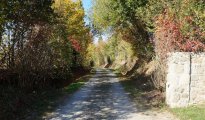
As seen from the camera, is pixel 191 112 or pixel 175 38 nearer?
pixel 191 112

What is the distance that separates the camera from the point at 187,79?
1525cm

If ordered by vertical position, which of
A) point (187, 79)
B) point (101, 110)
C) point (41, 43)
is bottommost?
point (101, 110)

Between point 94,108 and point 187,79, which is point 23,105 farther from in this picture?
point 187,79

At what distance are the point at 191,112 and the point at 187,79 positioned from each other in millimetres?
1769

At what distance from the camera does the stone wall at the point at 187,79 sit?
1522 centimetres

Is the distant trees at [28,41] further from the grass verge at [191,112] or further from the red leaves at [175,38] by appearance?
the grass verge at [191,112]

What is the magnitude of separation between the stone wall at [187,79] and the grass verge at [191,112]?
0.48m

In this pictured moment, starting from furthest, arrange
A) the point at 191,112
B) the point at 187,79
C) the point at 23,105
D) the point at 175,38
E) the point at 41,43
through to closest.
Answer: the point at 41,43 < the point at 175,38 < the point at 23,105 < the point at 187,79 < the point at 191,112

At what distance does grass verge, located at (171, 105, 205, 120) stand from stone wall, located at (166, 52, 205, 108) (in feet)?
1.58

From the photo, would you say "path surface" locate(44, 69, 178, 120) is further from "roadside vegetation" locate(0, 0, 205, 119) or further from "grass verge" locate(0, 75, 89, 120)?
"roadside vegetation" locate(0, 0, 205, 119)

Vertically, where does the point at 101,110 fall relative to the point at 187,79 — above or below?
below

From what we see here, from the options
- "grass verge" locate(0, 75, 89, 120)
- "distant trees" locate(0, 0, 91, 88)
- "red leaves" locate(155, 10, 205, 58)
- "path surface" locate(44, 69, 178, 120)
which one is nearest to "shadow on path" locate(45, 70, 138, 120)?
"path surface" locate(44, 69, 178, 120)

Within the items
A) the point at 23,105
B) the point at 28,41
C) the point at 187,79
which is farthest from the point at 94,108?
the point at 28,41

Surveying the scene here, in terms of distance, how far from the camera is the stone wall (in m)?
15.2
